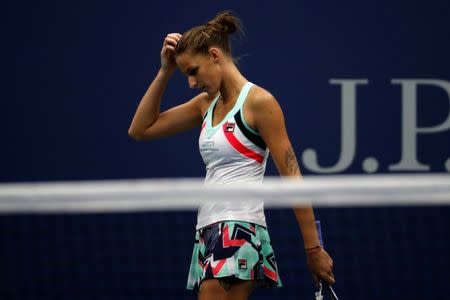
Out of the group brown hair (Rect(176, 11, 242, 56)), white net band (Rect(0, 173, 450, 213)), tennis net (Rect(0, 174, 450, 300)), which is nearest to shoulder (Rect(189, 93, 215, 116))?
brown hair (Rect(176, 11, 242, 56))

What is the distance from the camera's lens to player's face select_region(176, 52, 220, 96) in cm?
341

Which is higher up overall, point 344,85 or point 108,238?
point 344,85

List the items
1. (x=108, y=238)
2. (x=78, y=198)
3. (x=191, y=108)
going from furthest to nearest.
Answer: (x=108, y=238)
(x=191, y=108)
(x=78, y=198)

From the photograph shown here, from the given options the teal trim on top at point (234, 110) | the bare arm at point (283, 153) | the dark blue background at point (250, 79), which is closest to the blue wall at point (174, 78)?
the dark blue background at point (250, 79)

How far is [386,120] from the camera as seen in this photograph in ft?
16.8

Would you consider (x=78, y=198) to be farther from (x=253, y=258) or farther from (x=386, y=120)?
(x=386, y=120)

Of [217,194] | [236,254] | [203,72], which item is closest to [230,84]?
[203,72]

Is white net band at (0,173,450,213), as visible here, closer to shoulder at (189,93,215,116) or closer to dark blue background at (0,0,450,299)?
shoulder at (189,93,215,116)

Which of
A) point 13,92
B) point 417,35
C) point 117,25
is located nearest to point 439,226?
point 417,35

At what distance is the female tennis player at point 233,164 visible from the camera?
129 inches

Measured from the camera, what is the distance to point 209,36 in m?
3.44

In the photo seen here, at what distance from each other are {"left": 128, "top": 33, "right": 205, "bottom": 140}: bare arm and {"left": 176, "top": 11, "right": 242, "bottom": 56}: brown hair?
21cm

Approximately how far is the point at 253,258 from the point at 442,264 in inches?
79.1

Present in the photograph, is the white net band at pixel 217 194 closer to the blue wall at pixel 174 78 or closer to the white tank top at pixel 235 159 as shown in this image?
the white tank top at pixel 235 159
